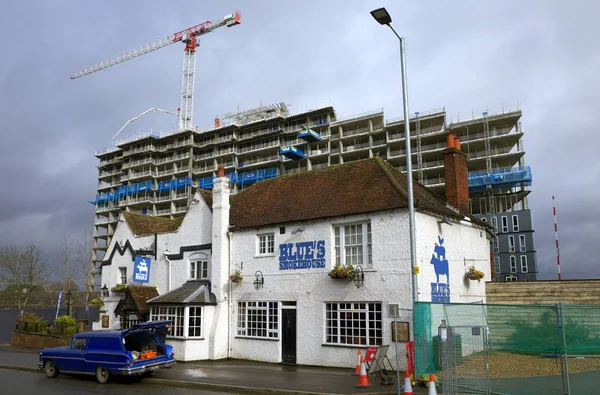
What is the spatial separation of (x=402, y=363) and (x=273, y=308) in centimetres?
621

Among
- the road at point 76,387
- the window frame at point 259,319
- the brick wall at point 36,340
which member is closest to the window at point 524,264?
the window frame at point 259,319

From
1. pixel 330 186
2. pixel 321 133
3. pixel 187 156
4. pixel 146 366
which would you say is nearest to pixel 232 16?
pixel 187 156

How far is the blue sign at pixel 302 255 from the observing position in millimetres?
20109

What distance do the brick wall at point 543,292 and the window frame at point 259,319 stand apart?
992cm

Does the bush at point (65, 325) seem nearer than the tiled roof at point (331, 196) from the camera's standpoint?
No

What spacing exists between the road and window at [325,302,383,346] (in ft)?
19.6

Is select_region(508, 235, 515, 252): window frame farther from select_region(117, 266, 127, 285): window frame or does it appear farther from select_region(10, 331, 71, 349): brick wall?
select_region(10, 331, 71, 349): brick wall

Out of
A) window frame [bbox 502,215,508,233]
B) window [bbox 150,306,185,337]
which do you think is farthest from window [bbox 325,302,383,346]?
window frame [bbox 502,215,508,233]

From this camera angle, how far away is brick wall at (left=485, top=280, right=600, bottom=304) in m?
22.7

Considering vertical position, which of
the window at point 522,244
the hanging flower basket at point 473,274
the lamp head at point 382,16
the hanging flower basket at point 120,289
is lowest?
the hanging flower basket at point 120,289

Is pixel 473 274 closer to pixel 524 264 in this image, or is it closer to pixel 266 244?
pixel 266 244

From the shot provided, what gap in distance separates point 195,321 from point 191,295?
1.14 metres

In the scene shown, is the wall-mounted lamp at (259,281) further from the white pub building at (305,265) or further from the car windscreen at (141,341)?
the car windscreen at (141,341)

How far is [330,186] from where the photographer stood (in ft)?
71.7
